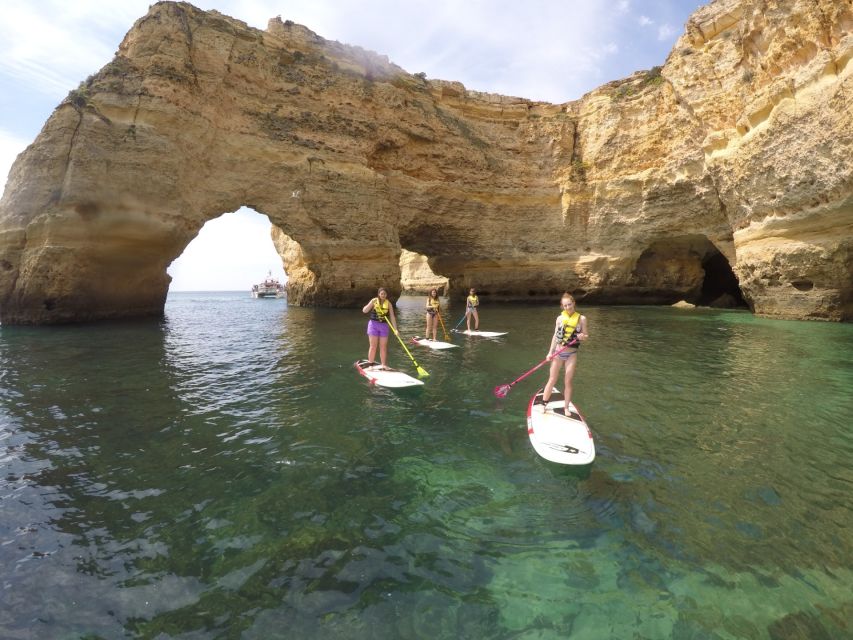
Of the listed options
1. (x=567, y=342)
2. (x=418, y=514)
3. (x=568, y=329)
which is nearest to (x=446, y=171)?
(x=568, y=329)

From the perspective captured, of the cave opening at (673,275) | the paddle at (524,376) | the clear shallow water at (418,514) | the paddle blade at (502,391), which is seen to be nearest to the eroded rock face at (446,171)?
the cave opening at (673,275)

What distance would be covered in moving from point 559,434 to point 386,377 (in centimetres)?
454

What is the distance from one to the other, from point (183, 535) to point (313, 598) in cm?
167

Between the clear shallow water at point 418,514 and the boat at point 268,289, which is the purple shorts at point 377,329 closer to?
the clear shallow water at point 418,514

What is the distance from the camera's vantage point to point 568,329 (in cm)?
761

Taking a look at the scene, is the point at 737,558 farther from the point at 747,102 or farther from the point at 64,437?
the point at 747,102

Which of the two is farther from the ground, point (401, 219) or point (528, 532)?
point (401, 219)

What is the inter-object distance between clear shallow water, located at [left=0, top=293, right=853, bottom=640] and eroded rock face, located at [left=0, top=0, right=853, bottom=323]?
14565 mm

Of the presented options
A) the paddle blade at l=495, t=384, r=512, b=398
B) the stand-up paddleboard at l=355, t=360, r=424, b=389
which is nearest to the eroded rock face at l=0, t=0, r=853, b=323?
the stand-up paddleboard at l=355, t=360, r=424, b=389

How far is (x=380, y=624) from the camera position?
3070 millimetres

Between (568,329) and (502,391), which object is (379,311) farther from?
(568,329)

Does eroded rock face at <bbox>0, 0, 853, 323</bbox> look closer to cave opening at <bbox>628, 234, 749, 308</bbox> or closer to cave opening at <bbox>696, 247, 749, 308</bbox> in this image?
cave opening at <bbox>628, 234, 749, 308</bbox>

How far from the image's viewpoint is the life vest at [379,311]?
10562 millimetres

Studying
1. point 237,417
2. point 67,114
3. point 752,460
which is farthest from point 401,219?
point 752,460
